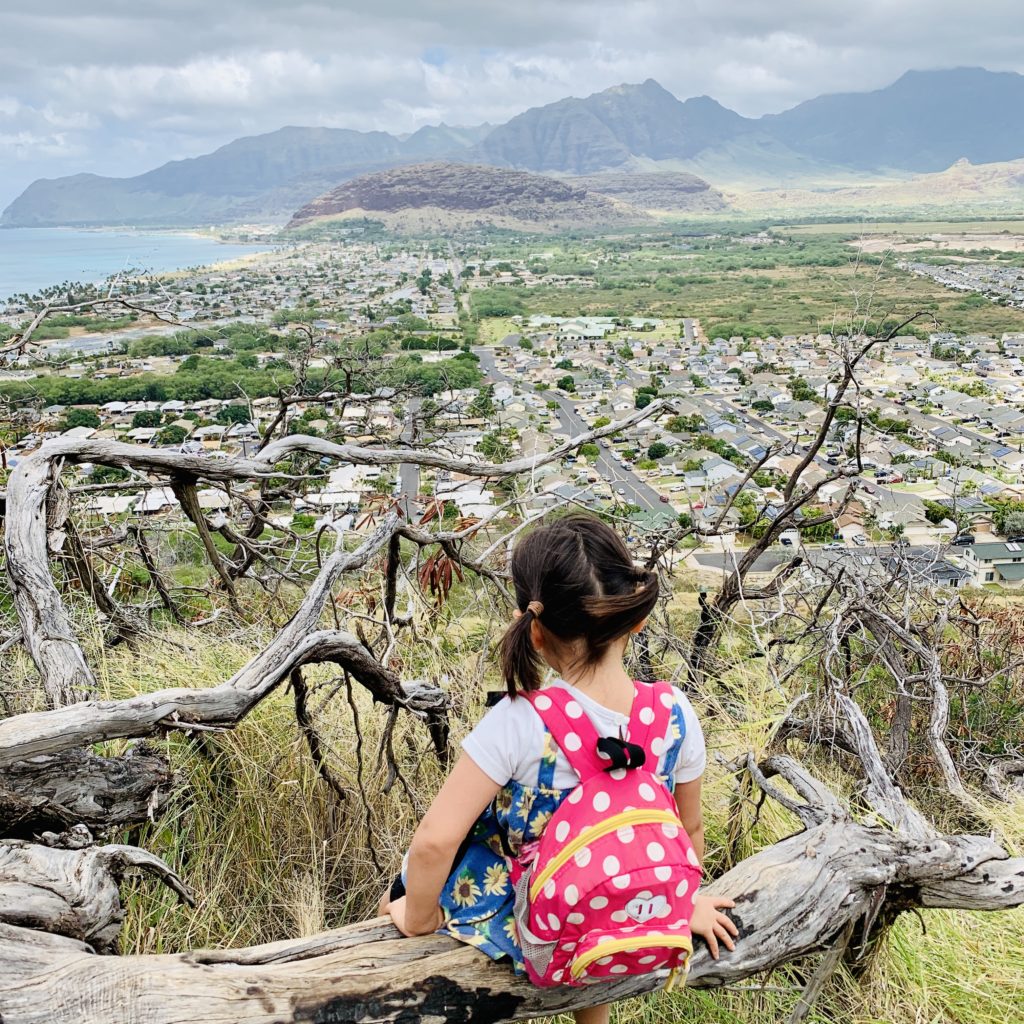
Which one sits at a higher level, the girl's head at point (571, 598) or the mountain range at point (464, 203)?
the mountain range at point (464, 203)

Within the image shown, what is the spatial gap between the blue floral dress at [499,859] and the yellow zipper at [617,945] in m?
0.13

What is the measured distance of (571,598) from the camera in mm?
1120

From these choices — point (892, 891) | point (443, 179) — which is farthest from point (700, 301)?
point (443, 179)

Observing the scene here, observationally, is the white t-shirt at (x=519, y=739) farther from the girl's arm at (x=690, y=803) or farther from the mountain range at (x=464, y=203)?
the mountain range at (x=464, y=203)

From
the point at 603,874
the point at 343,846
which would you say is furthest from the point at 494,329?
the point at 603,874

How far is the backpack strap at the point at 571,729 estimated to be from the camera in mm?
1113

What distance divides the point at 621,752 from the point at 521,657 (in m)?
0.19

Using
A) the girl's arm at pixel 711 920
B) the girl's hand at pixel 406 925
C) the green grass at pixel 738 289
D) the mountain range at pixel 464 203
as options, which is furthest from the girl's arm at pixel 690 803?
the mountain range at pixel 464 203

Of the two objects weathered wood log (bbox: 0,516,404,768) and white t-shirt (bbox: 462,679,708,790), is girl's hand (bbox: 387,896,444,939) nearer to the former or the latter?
white t-shirt (bbox: 462,679,708,790)

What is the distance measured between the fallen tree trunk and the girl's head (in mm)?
437

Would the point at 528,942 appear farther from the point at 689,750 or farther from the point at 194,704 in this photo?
the point at 194,704

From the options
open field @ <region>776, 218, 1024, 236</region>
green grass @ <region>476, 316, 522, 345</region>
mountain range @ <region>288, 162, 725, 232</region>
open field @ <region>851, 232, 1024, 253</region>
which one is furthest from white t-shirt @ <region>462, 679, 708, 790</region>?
mountain range @ <region>288, 162, 725, 232</region>

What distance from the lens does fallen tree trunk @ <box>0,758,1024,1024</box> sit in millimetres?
1040

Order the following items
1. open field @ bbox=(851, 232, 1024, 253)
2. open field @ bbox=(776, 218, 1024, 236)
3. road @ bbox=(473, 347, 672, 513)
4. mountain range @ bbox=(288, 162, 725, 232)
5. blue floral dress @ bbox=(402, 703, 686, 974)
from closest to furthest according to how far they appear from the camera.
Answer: blue floral dress @ bbox=(402, 703, 686, 974) < road @ bbox=(473, 347, 672, 513) < open field @ bbox=(851, 232, 1024, 253) < open field @ bbox=(776, 218, 1024, 236) < mountain range @ bbox=(288, 162, 725, 232)
